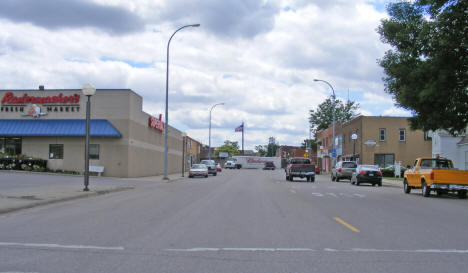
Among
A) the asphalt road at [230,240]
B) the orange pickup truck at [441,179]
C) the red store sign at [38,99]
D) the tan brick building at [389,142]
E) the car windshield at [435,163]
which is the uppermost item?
the red store sign at [38,99]

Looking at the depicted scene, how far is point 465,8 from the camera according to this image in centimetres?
1862

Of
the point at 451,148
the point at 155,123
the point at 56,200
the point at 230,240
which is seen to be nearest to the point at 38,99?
the point at 155,123

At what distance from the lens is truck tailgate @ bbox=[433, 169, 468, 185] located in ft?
66.3

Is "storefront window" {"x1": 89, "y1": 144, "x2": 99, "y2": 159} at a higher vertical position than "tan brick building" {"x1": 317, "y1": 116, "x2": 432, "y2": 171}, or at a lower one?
lower

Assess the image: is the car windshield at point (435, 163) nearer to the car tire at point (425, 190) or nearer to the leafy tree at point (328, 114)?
the car tire at point (425, 190)

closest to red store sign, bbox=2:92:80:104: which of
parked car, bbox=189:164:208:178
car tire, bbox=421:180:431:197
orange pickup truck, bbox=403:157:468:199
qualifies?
parked car, bbox=189:164:208:178

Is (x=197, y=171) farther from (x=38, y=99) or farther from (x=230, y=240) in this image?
(x=230, y=240)

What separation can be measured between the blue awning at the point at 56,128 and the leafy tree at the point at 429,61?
2215 cm

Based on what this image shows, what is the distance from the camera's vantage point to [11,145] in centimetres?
3753

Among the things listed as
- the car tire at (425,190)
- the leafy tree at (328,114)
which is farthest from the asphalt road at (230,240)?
the leafy tree at (328,114)

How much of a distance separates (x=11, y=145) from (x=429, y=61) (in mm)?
31818

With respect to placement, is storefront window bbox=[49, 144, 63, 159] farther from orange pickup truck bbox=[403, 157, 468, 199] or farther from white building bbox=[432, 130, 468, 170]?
white building bbox=[432, 130, 468, 170]

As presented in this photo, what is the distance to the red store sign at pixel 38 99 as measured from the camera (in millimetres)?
37156

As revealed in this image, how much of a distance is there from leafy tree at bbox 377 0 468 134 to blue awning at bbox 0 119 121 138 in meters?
22.2
